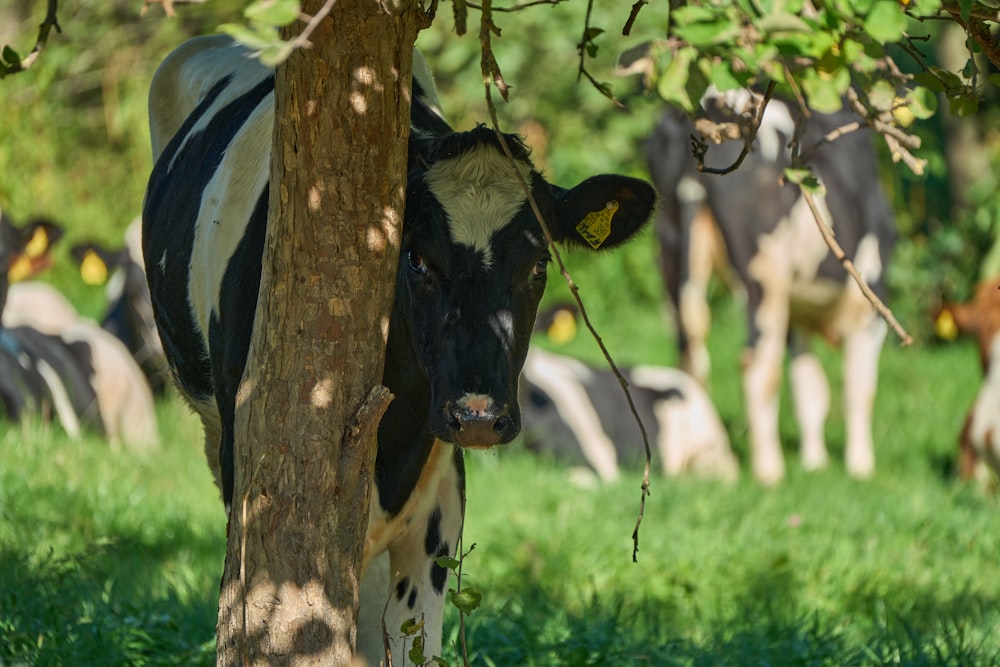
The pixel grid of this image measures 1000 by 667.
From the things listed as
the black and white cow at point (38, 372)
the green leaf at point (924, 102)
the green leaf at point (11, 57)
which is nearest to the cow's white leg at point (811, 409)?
the black and white cow at point (38, 372)

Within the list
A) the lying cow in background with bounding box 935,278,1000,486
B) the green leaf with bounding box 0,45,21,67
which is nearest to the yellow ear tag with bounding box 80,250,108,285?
the lying cow in background with bounding box 935,278,1000,486

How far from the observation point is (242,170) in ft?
12.1

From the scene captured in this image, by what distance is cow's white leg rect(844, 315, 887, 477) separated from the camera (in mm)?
8883

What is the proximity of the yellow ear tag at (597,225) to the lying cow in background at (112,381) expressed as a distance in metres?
4.98

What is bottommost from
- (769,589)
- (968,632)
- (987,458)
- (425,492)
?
(987,458)

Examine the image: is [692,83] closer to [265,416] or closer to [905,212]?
[265,416]

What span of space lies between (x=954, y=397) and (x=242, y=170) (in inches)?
322

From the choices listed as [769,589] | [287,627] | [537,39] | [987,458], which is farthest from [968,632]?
[537,39]

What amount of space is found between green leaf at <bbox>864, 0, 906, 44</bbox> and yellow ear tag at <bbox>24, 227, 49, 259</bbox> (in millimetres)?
8422

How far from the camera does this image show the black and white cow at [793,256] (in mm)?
8570

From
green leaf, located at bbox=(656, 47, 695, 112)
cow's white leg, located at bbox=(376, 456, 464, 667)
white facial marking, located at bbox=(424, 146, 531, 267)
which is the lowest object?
cow's white leg, located at bbox=(376, 456, 464, 667)

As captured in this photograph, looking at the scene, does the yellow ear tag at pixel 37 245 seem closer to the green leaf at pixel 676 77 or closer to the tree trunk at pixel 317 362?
the tree trunk at pixel 317 362

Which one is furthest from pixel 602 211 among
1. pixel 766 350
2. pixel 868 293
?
pixel 766 350

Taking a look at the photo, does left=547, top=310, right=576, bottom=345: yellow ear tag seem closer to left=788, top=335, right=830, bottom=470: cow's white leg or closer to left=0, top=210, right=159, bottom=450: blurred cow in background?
left=788, top=335, right=830, bottom=470: cow's white leg
